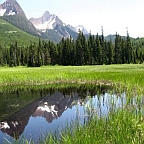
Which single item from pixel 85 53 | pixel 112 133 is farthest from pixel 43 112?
pixel 85 53

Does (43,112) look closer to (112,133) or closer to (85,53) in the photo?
(112,133)

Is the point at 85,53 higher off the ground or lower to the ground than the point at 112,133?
higher

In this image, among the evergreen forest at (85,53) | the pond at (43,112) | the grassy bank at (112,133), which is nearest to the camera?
the grassy bank at (112,133)

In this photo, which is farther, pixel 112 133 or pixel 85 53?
pixel 85 53

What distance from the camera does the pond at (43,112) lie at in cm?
1192

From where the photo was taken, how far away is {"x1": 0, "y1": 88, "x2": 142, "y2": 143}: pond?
39.1 feet

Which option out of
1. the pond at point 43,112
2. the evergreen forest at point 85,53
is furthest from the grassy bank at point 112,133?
the evergreen forest at point 85,53

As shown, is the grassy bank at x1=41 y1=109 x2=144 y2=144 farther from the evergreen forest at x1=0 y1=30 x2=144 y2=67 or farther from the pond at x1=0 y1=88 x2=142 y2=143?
the evergreen forest at x1=0 y1=30 x2=144 y2=67

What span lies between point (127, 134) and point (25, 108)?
12270 millimetres

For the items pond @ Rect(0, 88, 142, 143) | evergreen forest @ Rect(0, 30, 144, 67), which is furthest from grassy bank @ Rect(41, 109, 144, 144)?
evergreen forest @ Rect(0, 30, 144, 67)

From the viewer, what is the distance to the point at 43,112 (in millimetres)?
16906

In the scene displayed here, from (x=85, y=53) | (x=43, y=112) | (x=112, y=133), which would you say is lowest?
(x=43, y=112)

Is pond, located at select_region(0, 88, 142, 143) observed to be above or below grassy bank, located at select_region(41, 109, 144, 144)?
below

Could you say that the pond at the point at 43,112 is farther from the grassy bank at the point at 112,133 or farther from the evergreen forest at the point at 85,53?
the evergreen forest at the point at 85,53
